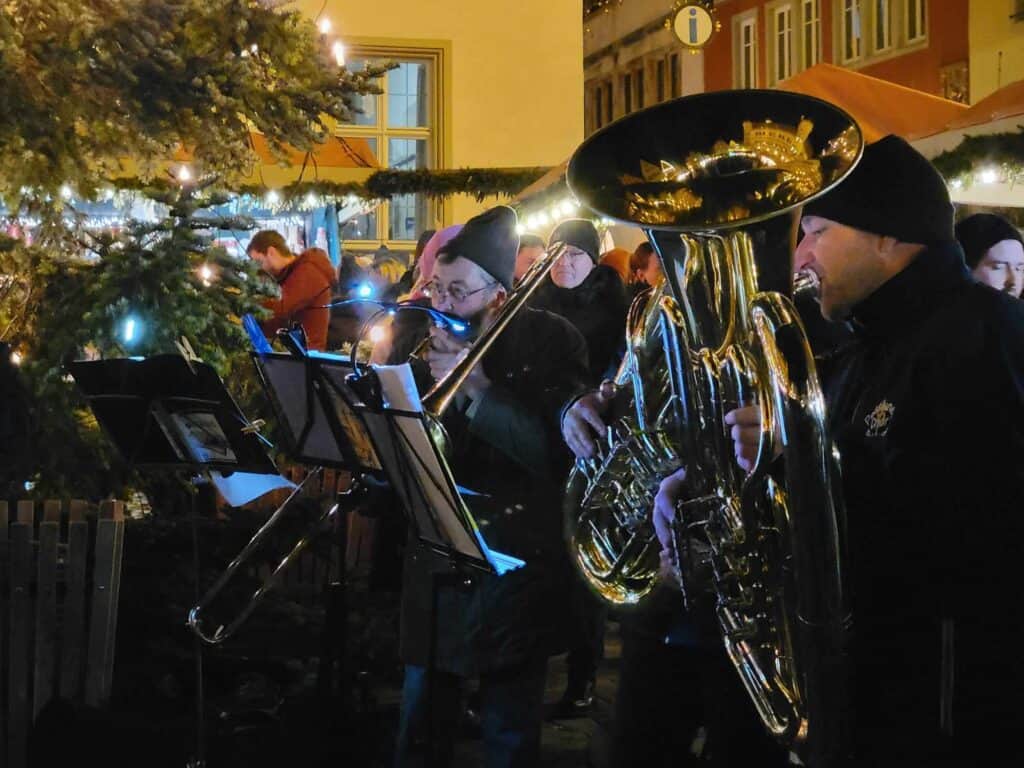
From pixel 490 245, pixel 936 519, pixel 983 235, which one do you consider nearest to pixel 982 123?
pixel 983 235

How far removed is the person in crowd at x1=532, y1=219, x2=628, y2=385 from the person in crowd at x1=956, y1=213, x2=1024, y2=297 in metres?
2.01

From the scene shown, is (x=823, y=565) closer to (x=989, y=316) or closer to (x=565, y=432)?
(x=989, y=316)

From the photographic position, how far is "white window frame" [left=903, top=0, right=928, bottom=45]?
26250 millimetres

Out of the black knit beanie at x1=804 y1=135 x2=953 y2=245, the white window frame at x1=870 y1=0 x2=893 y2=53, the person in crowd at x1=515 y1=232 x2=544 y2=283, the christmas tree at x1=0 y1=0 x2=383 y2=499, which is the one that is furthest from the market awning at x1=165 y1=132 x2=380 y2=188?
the white window frame at x1=870 y1=0 x2=893 y2=53

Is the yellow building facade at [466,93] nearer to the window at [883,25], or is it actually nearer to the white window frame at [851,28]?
the window at [883,25]

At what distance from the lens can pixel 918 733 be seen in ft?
8.24

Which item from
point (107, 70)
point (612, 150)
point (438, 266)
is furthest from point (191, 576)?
point (612, 150)

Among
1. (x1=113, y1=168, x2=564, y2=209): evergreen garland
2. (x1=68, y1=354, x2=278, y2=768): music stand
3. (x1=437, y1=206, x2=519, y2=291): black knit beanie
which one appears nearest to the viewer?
(x1=437, y1=206, x2=519, y2=291): black knit beanie

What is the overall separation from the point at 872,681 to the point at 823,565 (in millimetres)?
350

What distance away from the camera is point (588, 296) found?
707cm

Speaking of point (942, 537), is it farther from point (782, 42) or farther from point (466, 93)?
point (782, 42)

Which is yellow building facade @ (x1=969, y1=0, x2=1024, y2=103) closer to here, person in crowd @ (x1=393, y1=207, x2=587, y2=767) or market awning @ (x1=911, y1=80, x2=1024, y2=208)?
market awning @ (x1=911, y1=80, x2=1024, y2=208)

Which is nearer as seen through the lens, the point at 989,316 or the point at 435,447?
the point at 989,316

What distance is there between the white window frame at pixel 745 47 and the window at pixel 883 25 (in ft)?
13.2
